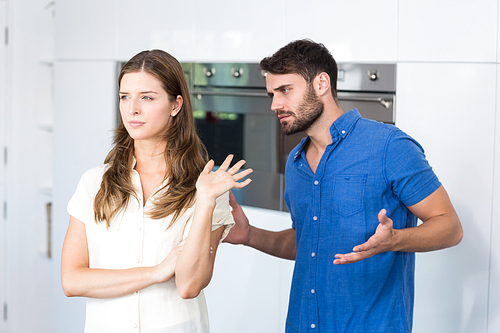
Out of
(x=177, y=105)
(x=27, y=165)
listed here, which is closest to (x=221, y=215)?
A: (x=177, y=105)

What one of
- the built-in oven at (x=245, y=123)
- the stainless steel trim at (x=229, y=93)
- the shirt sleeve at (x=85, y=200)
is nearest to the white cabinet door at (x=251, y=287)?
the built-in oven at (x=245, y=123)

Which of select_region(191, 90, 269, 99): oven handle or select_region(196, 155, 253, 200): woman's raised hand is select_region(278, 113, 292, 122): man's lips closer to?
select_region(196, 155, 253, 200): woman's raised hand

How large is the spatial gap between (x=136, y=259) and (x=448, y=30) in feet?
4.82

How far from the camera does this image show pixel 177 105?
1387 mm

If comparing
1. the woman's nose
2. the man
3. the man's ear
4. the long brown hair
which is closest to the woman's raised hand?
the long brown hair

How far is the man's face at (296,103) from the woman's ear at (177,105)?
1.18 feet

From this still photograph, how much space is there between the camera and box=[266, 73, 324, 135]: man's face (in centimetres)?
158

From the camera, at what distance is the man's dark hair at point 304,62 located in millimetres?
1609

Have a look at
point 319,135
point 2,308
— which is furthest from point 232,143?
point 2,308

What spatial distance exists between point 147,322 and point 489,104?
1.50 metres

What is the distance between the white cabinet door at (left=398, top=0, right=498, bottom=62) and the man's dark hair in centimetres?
57

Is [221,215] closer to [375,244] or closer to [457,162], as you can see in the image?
[375,244]

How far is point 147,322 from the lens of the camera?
1.26 meters

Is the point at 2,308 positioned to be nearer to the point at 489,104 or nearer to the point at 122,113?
the point at 122,113
